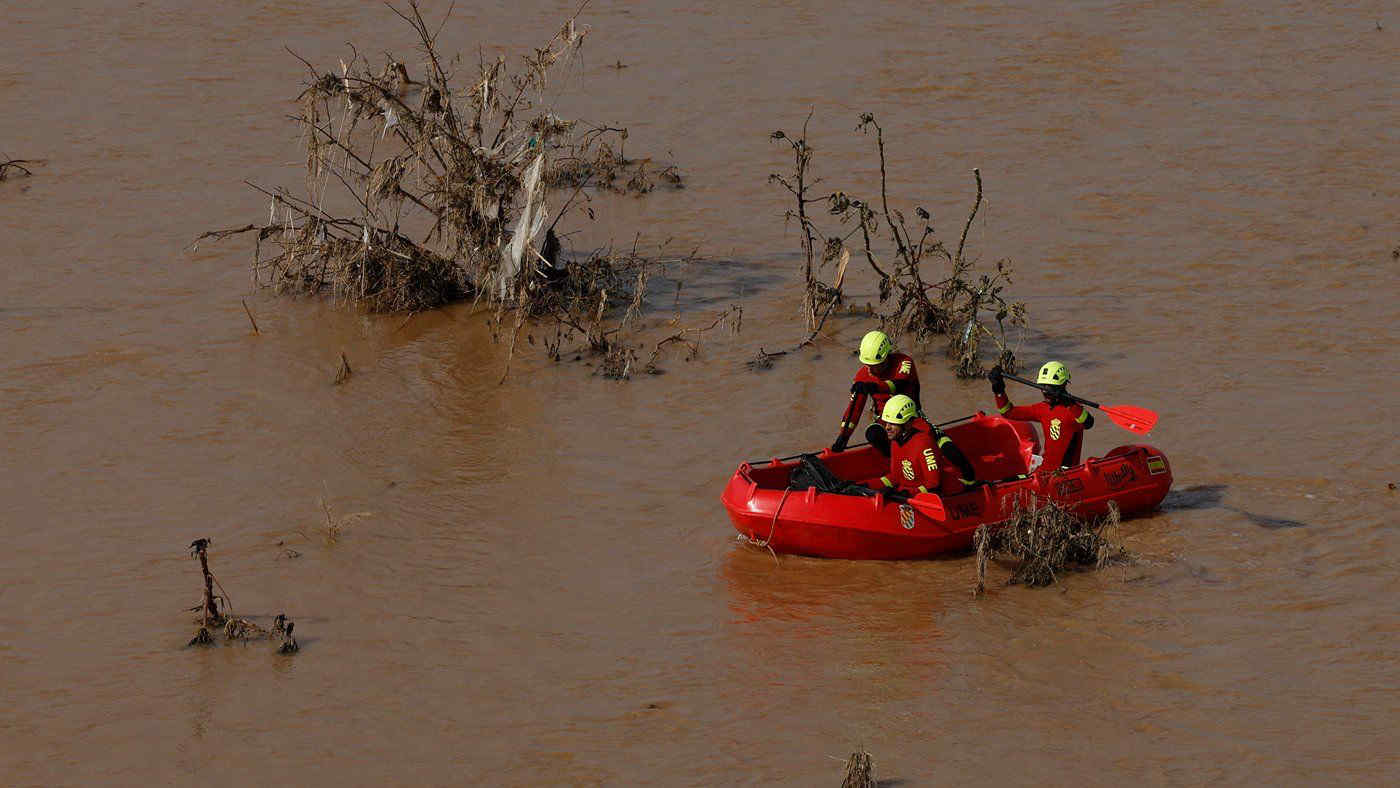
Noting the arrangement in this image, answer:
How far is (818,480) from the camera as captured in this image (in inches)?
451

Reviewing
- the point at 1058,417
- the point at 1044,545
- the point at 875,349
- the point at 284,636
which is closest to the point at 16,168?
the point at 284,636

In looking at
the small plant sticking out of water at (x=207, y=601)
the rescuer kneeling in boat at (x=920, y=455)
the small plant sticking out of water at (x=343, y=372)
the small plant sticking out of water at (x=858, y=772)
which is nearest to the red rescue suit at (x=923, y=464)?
the rescuer kneeling in boat at (x=920, y=455)

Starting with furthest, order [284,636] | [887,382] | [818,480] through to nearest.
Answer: [887,382] < [818,480] < [284,636]

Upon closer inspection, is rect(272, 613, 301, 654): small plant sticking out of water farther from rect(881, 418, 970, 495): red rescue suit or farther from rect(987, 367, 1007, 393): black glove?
rect(987, 367, 1007, 393): black glove

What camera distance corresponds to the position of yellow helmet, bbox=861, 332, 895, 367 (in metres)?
12.2

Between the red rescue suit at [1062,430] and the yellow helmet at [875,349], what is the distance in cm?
87

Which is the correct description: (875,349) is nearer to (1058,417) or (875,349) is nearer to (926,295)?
(1058,417)

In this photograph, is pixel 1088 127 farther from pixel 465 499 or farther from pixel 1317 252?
pixel 465 499

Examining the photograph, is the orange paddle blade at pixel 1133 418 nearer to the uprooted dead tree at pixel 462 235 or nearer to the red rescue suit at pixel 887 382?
the red rescue suit at pixel 887 382

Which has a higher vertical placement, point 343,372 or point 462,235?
point 462,235

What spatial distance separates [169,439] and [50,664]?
3514 mm

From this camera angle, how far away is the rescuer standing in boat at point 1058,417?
11828 millimetres

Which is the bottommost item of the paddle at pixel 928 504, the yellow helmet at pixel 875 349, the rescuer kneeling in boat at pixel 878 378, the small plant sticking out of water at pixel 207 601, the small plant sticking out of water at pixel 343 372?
the small plant sticking out of water at pixel 207 601

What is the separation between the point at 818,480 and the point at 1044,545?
1583 millimetres
